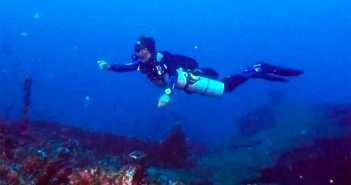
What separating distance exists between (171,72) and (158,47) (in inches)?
3976

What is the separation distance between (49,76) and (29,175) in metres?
64.1

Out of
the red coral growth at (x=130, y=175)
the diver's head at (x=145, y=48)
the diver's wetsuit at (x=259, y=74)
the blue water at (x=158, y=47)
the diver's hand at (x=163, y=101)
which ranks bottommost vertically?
the red coral growth at (x=130, y=175)

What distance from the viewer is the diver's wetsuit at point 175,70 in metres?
9.83

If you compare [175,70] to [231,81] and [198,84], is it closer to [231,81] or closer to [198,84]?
[198,84]

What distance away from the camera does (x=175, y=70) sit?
10031 mm

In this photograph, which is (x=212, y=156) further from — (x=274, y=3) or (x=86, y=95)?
(x=274, y=3)

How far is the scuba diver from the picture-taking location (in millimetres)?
9812

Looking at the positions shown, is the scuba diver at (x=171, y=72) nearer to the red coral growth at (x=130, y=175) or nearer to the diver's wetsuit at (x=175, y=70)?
the diver's wetsuit at (x=175, y=70)

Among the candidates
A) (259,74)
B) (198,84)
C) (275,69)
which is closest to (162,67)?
(198,84)

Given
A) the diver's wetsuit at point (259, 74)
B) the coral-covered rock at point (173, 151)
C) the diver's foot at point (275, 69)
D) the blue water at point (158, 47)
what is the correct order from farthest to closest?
the blue water at point (158, 47) < the coral-covered rock at point (173, 151) < the diver's foot at point (275, 69) < the diver's wetsuit at point (259, 74)

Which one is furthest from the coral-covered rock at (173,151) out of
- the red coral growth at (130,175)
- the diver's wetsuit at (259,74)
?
the red coral growth at (130,175)

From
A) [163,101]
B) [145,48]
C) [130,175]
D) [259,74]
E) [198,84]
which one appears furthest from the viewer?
[259,74]

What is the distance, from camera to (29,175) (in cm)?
652

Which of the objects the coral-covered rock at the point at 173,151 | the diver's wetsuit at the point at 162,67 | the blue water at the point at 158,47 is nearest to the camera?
the diver's wetsuit at the point at 162,67
